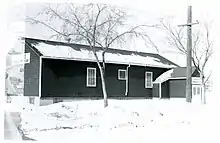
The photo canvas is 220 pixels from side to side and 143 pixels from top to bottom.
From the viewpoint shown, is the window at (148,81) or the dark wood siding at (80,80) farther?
the window at (148,81)

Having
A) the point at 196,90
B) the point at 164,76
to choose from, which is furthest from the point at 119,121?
the point at 196,90

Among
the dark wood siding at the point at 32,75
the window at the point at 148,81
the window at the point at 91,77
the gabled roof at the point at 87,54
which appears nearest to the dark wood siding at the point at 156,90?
the window at the point at 148,81

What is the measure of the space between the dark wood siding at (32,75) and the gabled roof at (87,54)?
0.05 meters

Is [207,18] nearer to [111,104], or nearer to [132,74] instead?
[132,74]

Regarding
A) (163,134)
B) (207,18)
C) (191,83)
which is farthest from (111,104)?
(207,18)

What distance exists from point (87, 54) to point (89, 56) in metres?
0.02

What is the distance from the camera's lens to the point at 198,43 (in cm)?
207

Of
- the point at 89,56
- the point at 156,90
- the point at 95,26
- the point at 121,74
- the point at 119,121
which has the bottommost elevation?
the point at 119,121

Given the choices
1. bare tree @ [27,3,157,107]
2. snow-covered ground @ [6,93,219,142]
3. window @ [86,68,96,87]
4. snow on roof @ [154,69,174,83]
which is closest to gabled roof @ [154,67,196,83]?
snow on roof @ [154,69,174,83]

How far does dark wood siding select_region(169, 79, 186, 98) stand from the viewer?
206cm

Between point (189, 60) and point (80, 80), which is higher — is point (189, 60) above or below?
above

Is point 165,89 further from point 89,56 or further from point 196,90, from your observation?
point 89,56

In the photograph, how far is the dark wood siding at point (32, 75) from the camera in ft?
6.43

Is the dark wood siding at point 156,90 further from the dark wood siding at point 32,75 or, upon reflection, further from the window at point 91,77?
the dark wood siding at point 32,75
